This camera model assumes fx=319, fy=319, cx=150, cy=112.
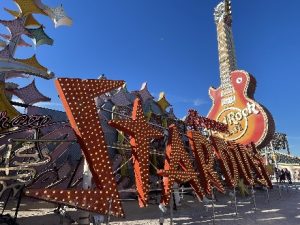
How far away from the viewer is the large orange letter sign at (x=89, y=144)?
8.43 metres

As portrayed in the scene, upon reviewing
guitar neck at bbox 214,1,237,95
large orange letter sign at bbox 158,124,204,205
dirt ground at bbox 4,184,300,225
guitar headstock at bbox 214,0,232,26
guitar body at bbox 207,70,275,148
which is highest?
guitar headstock at bbox 214,0,232,26

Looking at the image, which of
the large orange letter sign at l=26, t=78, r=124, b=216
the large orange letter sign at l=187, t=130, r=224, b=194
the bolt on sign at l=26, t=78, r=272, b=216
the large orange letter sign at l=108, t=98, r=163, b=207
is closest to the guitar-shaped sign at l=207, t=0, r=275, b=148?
the large orange letter sign at l=187, t=130, r=224, b=194

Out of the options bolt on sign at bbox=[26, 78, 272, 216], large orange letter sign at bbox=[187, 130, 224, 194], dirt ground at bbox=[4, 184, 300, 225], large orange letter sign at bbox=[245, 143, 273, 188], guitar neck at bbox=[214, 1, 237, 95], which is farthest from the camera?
guitar neck at bbox=[214, 1, 237, 95]

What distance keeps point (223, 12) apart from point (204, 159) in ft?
209

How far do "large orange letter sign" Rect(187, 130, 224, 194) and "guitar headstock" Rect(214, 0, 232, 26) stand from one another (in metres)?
60.7

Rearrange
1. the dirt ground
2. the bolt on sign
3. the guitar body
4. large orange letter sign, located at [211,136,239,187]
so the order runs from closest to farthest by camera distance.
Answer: the bolt on sign < the dirt ground < large orange letter sign, located at [211,136,239,187] < the guitar body

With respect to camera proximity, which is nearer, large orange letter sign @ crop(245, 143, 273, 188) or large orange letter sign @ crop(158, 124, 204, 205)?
large orange letter sign @ crop(158, 124, 204, 205)

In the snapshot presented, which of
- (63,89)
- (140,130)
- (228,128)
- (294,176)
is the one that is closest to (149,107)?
(228,128)

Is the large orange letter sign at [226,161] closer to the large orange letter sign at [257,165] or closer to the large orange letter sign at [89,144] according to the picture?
the large orange letter sign at [257,165]

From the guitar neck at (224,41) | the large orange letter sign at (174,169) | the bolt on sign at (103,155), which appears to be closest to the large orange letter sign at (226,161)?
the bolt on sign at (103,155)

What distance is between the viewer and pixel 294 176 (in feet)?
167

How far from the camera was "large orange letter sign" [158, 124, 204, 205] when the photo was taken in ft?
37.4

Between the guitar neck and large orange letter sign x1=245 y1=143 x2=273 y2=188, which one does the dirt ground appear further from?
the guitar neck

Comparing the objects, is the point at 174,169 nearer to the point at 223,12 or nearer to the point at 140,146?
the point at 140,146
